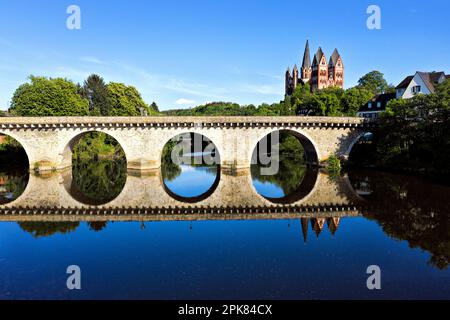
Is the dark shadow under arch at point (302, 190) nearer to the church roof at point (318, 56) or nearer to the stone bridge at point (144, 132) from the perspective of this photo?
the stone bridge at point (144, 132)

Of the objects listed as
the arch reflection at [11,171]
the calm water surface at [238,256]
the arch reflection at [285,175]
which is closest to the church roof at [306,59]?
the arch reflection at [285,175]

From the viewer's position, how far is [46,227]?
16.9 metres

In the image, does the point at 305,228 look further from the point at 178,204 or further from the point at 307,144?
the point at 307,144

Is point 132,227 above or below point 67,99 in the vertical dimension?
below

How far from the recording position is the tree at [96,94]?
64.3 meters

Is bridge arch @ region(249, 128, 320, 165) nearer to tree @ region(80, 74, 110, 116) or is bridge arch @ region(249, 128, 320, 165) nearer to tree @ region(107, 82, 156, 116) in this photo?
tree @ region(107, 82, 156, 116)

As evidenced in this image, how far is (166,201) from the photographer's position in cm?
2312

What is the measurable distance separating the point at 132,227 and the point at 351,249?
10.9 metres

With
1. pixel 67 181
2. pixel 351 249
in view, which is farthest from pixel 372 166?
pixel 67 181

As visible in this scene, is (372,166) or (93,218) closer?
(93,218)

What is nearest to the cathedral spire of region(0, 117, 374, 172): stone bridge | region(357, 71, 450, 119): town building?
region(0, 117, 374, 172): stone bridge

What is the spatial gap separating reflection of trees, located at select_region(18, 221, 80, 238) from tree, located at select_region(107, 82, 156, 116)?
157 feet
